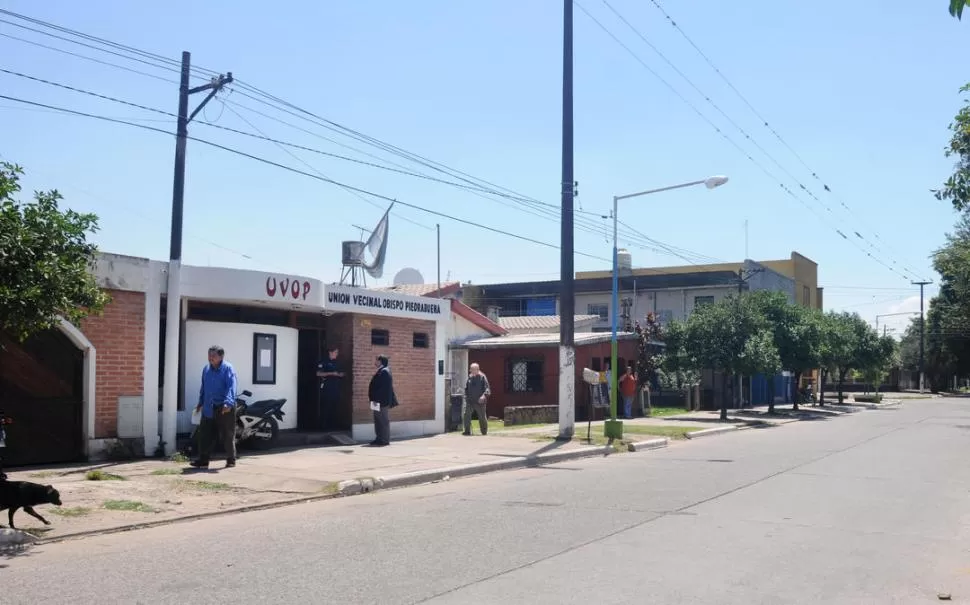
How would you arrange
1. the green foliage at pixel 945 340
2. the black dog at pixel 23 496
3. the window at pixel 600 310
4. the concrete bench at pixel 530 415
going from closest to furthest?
the black dog at pixel 23 496 → the concrete bench at pixel 530 415 → the window at pixel 600 310 → the green foliage at pixel 945 340

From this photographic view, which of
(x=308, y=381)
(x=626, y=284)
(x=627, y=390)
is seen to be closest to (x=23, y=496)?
(x=308, y=381)

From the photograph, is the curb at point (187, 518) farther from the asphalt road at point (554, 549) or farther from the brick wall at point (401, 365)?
the brick wall at point (401, 365)

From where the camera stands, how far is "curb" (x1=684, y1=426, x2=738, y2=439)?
24.5 meters

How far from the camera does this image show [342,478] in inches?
500

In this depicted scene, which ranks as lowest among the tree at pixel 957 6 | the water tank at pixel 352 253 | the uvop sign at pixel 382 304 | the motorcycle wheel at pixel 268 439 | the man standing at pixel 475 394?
the motorcycle wheel at pixel 268 439

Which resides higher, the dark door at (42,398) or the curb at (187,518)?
the dark door at (42,398)

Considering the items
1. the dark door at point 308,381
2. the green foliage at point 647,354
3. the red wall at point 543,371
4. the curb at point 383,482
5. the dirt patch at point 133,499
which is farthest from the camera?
the green foliage at point 647,354

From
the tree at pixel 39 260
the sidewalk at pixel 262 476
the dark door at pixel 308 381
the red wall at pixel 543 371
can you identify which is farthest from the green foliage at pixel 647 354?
the tree at pixel 39 260

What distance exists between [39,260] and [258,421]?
761 cm

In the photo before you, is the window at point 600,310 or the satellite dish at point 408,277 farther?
the window at point 600,310

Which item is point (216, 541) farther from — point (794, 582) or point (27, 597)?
point (794, 582)

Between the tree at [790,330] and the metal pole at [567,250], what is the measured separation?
1838cm

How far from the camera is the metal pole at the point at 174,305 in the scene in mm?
14883

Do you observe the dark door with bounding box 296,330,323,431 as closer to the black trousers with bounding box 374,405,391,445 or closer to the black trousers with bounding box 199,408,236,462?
the black trousers with bounding box 374,405,391,445
